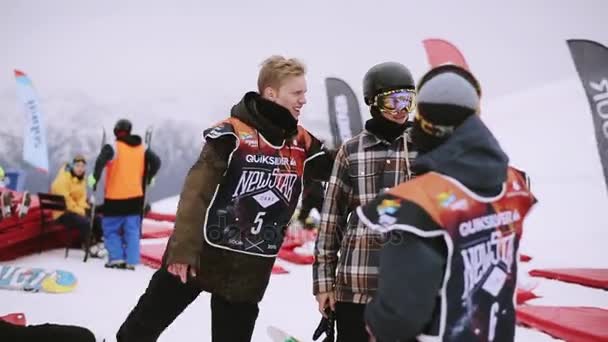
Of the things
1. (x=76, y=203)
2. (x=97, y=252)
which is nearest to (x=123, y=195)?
(x=97, y=252)

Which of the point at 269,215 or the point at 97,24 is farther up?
the point at 97,24

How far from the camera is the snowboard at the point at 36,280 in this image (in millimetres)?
4398

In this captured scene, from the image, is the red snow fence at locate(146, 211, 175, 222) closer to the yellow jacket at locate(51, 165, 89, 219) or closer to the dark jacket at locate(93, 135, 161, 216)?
the yellow jacket at locate(51, 165, 89, 219)

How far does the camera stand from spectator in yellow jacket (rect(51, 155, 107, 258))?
646 centimetres

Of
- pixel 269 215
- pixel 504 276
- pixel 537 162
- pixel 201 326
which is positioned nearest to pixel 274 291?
pixel 201 326

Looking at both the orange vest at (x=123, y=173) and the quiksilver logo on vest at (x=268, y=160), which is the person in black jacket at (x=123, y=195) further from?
the quiksilver logo on vest at (x=268, y=160)

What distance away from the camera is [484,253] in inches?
47.6

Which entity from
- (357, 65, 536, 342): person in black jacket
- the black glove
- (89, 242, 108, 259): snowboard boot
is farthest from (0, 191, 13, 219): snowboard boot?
(357, 65, 536, 342): person in black jacket

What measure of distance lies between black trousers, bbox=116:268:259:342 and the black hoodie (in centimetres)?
88

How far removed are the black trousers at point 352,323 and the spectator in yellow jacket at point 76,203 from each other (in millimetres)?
5180

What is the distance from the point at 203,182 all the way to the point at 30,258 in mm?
4929

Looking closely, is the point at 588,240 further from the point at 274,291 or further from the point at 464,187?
the point at 464,187

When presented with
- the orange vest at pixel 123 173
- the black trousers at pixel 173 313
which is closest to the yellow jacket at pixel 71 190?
the orange vest at pixel 123 173

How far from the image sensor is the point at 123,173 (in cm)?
581
